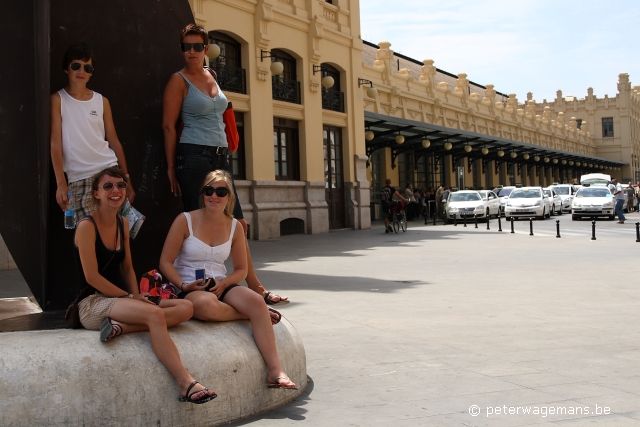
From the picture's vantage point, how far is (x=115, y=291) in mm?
4465

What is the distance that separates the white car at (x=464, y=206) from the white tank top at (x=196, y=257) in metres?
27.1

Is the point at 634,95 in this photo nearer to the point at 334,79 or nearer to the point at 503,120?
the point at 503,120

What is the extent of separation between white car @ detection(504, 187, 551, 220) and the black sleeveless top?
100 feet

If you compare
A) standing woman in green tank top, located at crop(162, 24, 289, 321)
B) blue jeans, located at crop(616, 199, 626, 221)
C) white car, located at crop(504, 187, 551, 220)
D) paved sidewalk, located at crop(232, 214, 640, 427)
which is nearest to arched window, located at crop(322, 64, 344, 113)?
white car, located at crop(504, 187, 551, 220)

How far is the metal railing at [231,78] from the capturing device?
2138cm

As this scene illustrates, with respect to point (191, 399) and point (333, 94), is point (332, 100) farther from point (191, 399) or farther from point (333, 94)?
point (191, 399)

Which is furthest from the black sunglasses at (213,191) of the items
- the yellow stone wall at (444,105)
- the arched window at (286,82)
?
the yellow stone wall at (444,105)

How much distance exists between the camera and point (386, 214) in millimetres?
25062

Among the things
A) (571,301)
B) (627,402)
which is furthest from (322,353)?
(571,301)

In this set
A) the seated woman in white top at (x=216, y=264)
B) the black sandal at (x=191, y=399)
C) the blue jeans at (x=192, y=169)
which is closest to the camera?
the black sandal at (x=191, y=399)

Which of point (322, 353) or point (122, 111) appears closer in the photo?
point (122, 111)

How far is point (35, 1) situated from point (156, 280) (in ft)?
6.99

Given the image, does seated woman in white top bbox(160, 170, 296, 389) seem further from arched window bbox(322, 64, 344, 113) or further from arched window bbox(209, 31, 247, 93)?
arched window bbox(322, 64, 344, 113)

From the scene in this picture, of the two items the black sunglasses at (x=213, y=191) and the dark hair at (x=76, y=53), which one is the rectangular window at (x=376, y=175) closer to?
the black sunglasses at (x=213, y=191)
